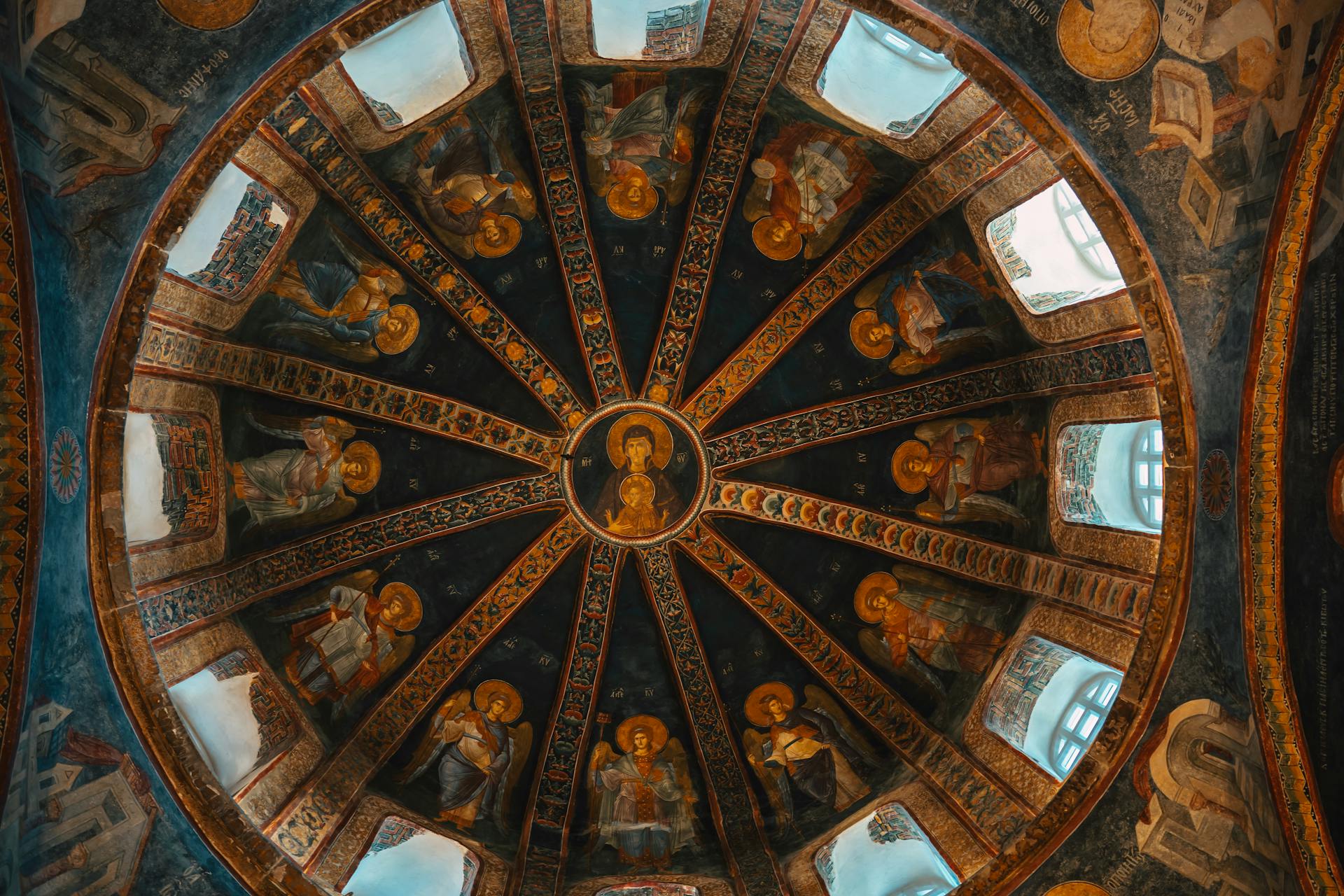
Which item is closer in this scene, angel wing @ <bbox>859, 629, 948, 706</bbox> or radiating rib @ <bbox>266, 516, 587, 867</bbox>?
radiating rib @ <bbox>266, 516, 587, 867</bbox>

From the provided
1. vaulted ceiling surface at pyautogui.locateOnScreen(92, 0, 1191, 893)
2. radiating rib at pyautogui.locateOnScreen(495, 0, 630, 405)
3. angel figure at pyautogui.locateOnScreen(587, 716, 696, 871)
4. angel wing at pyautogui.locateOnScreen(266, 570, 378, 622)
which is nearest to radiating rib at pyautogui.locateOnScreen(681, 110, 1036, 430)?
vaulted ceiling surface at pyautogui.locateOnScreen(92, 0, 1191, 893)

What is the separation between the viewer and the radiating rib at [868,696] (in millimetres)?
12977

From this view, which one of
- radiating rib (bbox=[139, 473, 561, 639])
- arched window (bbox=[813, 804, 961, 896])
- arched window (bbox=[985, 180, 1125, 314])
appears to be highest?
arched window (bbox=[985, 180, 1125, 314])

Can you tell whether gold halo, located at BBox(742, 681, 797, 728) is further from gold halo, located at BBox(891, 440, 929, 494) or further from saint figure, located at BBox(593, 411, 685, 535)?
gold halo, located at BBox(891, 440, 929, 494)

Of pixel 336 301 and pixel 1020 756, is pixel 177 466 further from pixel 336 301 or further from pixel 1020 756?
pixel 1020 756

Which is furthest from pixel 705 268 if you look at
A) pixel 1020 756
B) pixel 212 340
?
pixel 1020 756

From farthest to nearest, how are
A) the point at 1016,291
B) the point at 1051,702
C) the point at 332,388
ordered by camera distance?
1. the point at 332,388
2. the point at 1016,291
3. the point at 1051,702

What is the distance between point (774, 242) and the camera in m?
15.0

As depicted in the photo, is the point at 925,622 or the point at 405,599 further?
the point at 405,599

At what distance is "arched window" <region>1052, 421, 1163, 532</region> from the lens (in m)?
12.1

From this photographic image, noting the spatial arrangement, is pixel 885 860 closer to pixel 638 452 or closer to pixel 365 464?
pixel 638 452

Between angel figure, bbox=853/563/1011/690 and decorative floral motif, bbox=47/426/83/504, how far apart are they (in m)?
9.12

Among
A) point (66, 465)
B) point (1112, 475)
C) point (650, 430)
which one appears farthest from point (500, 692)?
point (1112, 475)

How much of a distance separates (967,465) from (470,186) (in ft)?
22.4
